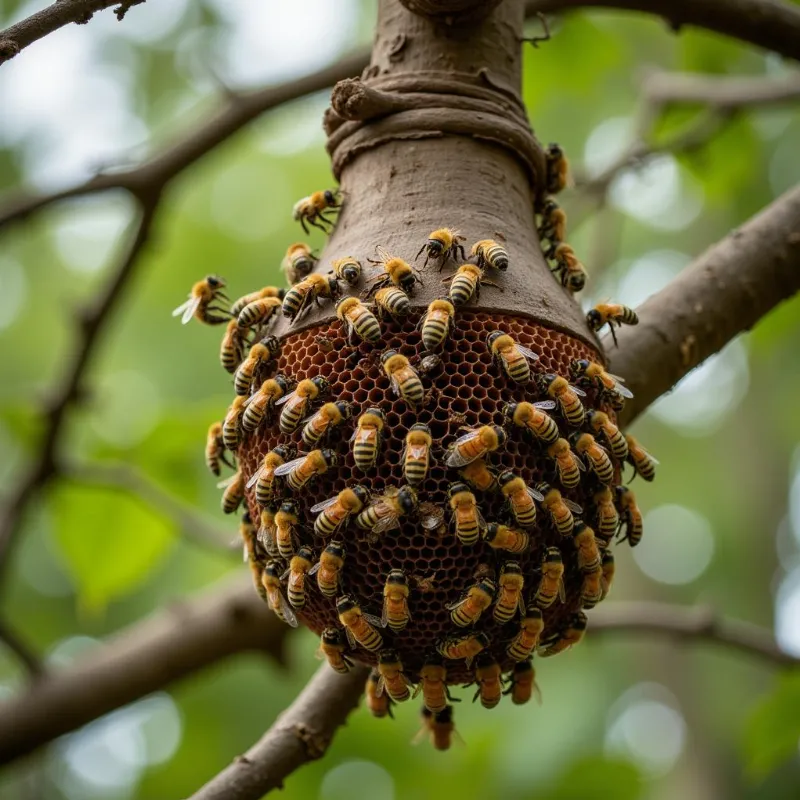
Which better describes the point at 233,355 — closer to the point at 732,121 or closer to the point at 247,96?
the point at 247,96

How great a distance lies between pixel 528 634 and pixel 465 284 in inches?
39.2

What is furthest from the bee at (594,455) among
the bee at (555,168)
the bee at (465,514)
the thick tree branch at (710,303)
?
the bee at (555,168)

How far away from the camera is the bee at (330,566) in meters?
2.85

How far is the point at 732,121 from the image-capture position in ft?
23.3

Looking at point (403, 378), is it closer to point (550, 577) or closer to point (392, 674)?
point (550, 577)

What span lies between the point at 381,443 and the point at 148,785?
33.6 ft

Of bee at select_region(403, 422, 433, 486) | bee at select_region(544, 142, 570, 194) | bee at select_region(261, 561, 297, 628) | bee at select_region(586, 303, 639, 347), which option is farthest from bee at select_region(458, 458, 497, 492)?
bee at select_region(544, 142, 570, 194)

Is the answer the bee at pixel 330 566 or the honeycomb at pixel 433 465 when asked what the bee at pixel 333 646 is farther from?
the bee at pixel 330 566

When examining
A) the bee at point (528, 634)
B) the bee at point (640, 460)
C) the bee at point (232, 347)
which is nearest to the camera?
the bee at point (528, 634)

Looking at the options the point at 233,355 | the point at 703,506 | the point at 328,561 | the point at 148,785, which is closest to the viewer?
the point at 328,561

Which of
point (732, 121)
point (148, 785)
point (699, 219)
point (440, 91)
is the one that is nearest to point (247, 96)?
point (440, 91)

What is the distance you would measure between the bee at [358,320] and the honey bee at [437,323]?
0.14 meters

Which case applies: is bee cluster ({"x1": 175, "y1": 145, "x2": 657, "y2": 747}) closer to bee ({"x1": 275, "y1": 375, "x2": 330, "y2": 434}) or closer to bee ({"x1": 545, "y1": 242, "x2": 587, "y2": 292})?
bee ({"x1": 275, "y1": 375, "x2": 330, "y2": 434})

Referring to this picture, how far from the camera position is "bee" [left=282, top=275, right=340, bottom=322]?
10.0 feet
